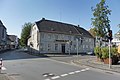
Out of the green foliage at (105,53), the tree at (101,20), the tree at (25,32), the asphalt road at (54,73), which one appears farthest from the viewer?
the tree at (25,32)

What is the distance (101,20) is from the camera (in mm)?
35844

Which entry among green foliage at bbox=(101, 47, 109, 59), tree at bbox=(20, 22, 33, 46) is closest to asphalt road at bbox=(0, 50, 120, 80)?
green foliage at bbox=(101, 47, 109, 59)

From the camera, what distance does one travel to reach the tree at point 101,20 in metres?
35.9

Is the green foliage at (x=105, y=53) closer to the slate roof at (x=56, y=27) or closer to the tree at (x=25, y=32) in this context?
the slate roof at (x=56, y=27)

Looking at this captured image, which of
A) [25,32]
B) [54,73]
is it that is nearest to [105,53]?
[54,73]

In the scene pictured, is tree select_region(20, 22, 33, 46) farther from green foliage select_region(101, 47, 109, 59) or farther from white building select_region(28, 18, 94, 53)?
green foliage select_region(101, 47, 109, 59)

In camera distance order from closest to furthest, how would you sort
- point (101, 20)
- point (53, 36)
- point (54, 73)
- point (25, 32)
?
point (54, 73)
point (101, 20)
point (53, 36)
point (25, 32)

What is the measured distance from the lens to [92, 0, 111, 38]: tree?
118 ft

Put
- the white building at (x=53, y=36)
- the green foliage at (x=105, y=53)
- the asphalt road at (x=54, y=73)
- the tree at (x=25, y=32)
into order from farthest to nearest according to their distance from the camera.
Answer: the tree at (x=25, y=32) < the white building at (x=53, y=36) < the green foliage at (x=105, y=53) < the asphalt road at (x=54, y=73)

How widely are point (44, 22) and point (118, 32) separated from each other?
31235 mm

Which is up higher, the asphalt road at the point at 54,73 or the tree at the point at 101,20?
the tree at the point at 101,20

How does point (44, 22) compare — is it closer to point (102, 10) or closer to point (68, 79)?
point (102, 10)

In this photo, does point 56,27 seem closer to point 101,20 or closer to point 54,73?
point 101,20

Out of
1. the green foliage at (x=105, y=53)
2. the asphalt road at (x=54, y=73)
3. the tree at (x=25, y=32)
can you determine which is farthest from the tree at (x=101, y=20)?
the tree at (x=25, y=32)
